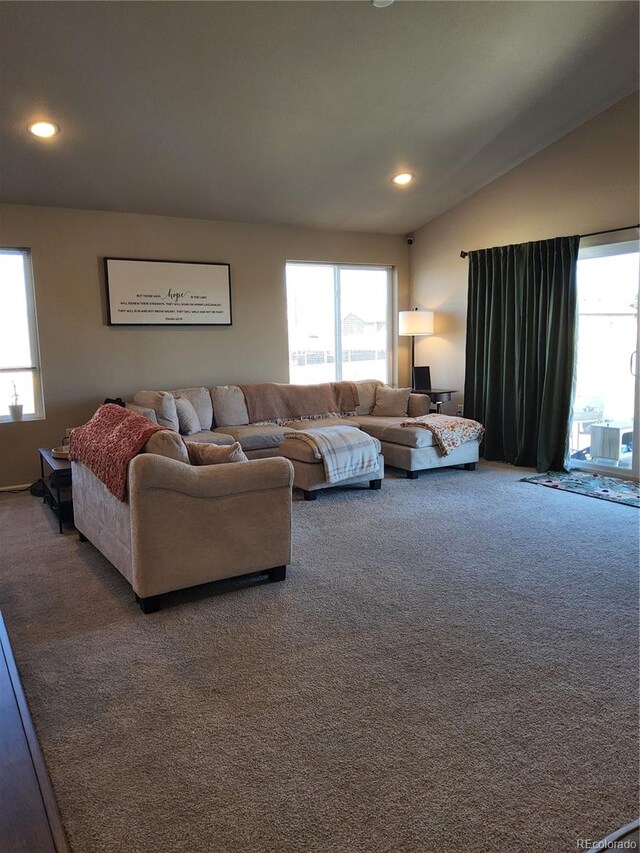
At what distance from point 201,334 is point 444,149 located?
2845 millimetres

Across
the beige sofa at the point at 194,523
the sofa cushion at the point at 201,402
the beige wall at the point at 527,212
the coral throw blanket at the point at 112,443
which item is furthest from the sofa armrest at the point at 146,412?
the beige wall at the point at 527,212

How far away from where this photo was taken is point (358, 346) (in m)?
7.16

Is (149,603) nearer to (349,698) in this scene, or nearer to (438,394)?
(349,698)

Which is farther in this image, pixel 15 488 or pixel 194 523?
pixel 15 488

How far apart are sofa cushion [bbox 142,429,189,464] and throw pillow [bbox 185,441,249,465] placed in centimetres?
19

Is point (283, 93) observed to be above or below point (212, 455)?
above

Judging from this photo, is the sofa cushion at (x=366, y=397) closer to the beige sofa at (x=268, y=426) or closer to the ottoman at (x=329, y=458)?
the beige sofa at (x=268, y=426)

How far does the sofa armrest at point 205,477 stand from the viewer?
270 centimetres

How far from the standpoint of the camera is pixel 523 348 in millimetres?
5781

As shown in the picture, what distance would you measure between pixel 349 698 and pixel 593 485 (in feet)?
11.8

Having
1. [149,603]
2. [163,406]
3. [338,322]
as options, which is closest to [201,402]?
[163,406]

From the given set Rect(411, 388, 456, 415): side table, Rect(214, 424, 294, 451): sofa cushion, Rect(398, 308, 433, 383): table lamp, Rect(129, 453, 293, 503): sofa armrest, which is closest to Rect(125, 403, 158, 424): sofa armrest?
Rect(214, 424, 294, 451): sofa cushion

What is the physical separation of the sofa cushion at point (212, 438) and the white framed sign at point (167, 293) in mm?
1268

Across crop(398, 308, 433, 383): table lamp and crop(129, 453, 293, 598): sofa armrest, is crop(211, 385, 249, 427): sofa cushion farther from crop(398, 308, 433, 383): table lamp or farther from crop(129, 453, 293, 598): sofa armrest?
crop(129, 453, 293, 598): sofa armrest
